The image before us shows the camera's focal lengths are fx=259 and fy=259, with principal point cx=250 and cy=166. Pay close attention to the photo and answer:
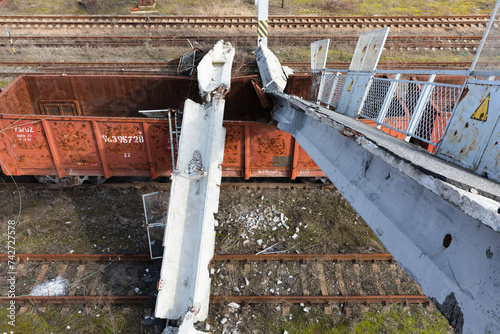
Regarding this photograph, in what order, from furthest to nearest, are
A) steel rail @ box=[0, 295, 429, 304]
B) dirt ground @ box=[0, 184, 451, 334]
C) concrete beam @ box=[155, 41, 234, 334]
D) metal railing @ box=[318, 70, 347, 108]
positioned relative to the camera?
metal railing @ box=[318, 70, 347, 108]
steel rail @ box=[0, 295, 429, 304]
dirt ground @ box=[0, 184, 451, 334]
concrete beam @ box=[155, 41, 234, 334]

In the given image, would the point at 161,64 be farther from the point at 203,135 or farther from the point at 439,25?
the point at 439,25

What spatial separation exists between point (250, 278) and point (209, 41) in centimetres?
1347

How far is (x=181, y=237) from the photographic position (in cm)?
382

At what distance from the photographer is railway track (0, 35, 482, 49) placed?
1416 centimetres

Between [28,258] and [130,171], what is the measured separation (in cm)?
Result: 272

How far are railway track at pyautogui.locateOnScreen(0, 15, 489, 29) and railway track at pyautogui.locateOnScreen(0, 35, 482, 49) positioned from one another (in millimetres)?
1566

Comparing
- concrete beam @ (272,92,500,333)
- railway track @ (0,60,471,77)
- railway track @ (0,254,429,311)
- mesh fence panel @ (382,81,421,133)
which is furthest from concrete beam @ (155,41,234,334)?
railway track @ (0,60,471,77)

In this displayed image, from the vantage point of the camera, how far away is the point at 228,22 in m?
16.2

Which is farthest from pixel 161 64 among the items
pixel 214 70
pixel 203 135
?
pixel 203 135

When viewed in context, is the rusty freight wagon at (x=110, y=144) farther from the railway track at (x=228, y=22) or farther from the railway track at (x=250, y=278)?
the railway track at (x=228, y=22)

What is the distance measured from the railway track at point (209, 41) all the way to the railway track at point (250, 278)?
1267 centimetres

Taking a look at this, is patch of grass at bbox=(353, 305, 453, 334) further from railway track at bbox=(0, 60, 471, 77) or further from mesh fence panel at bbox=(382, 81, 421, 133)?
railway track at bbox=(0, 60, 471, 77)

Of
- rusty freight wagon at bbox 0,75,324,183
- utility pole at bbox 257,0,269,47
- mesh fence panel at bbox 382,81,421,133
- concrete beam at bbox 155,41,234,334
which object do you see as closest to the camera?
concrete beam at bbox 155,41,234,334

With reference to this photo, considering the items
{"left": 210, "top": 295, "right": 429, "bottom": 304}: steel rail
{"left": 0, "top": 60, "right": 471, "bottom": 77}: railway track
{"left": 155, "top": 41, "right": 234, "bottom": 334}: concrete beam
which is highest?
{"left": 0, "top": 60, "right": 471, "bottom": 77}: railway track
